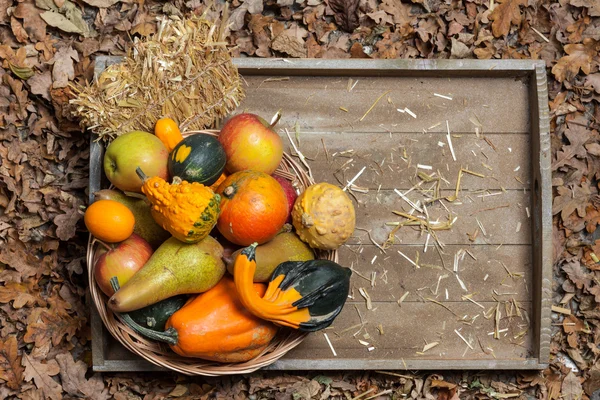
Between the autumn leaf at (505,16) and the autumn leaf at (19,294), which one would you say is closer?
the autumn leaf at (19,294)

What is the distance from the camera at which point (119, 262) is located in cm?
230

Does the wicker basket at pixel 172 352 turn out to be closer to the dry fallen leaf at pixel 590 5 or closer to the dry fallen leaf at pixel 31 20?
the dry fallen leaf at pixel 31 20

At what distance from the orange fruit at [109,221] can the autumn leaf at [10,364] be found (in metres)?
0.91

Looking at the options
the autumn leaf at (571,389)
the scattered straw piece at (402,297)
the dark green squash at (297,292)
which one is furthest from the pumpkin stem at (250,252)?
the autumn leaf at (571,389)

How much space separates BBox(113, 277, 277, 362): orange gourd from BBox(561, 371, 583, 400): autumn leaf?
1.56 metres

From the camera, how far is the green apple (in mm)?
2334

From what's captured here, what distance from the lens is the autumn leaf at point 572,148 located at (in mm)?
3006

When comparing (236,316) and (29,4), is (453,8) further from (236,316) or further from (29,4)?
(29,4)

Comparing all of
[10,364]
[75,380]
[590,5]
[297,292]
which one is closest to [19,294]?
[10,364]

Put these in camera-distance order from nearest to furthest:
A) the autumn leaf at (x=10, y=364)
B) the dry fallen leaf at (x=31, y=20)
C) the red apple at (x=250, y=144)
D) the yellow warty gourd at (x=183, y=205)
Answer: the yellow warty gourd at (x=183, y=205)
the red apple at (x=250, y=144)
the autumn leaf at (x=10, y=364)
the dry fallen leaf at (x=31, y=20)

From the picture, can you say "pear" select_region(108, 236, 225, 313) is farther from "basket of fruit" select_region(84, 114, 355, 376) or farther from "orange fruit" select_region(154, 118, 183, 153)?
"orange fruit" select_region(154, 118, 183, 153)

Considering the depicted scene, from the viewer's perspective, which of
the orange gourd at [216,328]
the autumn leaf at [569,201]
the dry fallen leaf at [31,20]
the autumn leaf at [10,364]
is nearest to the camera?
the orange gourd at [216,328]

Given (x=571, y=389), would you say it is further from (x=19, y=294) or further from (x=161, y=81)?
(x=19, y=294)

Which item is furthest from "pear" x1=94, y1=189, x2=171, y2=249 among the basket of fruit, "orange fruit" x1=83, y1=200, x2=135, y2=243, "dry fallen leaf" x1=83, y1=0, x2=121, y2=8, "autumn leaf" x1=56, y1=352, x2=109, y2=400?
"dry fallen leaf" x1=83, y1=0, x2=121, y2=8
